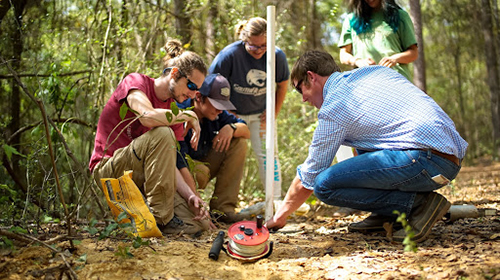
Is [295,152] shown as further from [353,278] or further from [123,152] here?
[353,278]

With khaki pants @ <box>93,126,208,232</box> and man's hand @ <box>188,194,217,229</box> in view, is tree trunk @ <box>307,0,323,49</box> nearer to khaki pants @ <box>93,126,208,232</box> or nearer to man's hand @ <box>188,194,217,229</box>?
man's hand @ <box>188,194,217,229</box>

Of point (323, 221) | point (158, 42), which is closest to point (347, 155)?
point (323, 221)

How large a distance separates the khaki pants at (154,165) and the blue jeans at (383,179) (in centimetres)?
98

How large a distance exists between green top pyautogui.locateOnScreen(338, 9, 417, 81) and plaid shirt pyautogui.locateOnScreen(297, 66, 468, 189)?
1103 millimetres

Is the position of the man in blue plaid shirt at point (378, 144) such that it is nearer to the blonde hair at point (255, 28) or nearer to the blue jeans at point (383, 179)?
the blue jeans at point (383, 179)

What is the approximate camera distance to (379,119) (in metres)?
2.56

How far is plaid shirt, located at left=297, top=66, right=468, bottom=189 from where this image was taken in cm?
249

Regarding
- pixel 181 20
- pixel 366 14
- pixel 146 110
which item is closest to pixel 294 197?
pixel 146 110

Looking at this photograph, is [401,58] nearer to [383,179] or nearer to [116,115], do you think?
[383,179]

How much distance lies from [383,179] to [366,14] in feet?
5.82

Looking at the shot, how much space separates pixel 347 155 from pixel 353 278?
1825 mm

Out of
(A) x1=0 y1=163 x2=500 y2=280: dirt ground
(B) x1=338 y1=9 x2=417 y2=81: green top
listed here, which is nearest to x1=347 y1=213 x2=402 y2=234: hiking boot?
(A) x1=0 y1=163 x2=500 y2=280: dirt ground

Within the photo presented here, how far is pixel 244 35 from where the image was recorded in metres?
4.01

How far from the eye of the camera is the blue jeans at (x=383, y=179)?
2535 mm
